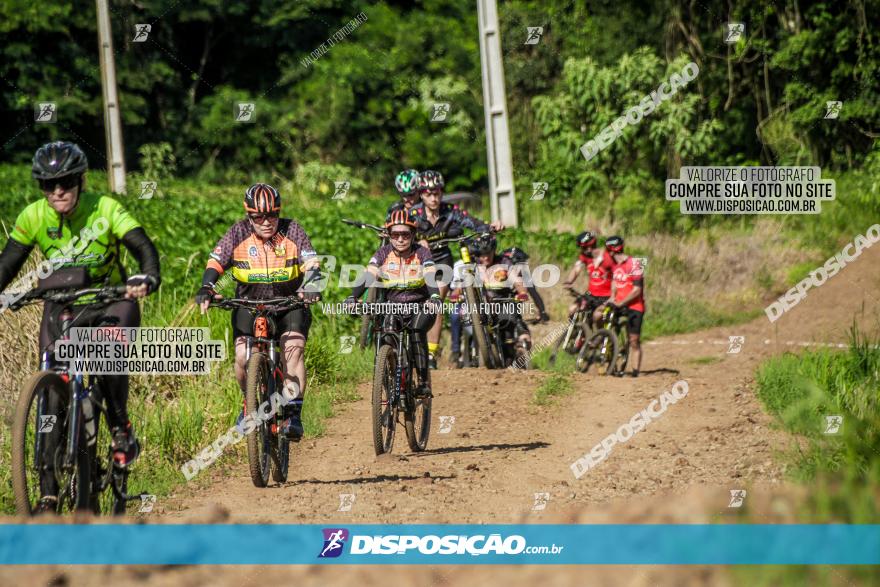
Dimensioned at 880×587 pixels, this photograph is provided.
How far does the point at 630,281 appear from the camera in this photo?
15.7 metres

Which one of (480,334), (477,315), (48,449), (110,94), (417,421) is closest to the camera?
(48,449)

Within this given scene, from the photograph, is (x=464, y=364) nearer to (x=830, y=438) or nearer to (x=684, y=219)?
(x=830, y=438)

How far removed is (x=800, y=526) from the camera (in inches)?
242

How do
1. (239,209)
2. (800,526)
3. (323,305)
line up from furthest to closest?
(239,209) → (323,305) → (800,526)

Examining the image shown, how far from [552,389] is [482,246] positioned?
2084mm

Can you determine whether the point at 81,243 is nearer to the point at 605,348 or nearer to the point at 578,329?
the point at 605,348

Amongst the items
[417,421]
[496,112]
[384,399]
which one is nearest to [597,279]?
[417,421]

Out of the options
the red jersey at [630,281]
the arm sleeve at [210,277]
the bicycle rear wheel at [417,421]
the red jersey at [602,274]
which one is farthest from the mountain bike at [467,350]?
the arm sleeve at [210,277]

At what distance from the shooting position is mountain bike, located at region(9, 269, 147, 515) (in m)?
6.80

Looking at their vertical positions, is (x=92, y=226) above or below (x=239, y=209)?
below

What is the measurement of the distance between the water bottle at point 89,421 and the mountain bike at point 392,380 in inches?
109

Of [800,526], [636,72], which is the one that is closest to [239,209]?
[636,72]

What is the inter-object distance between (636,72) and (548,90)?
13.9m

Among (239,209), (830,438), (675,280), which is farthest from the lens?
(675,280)
